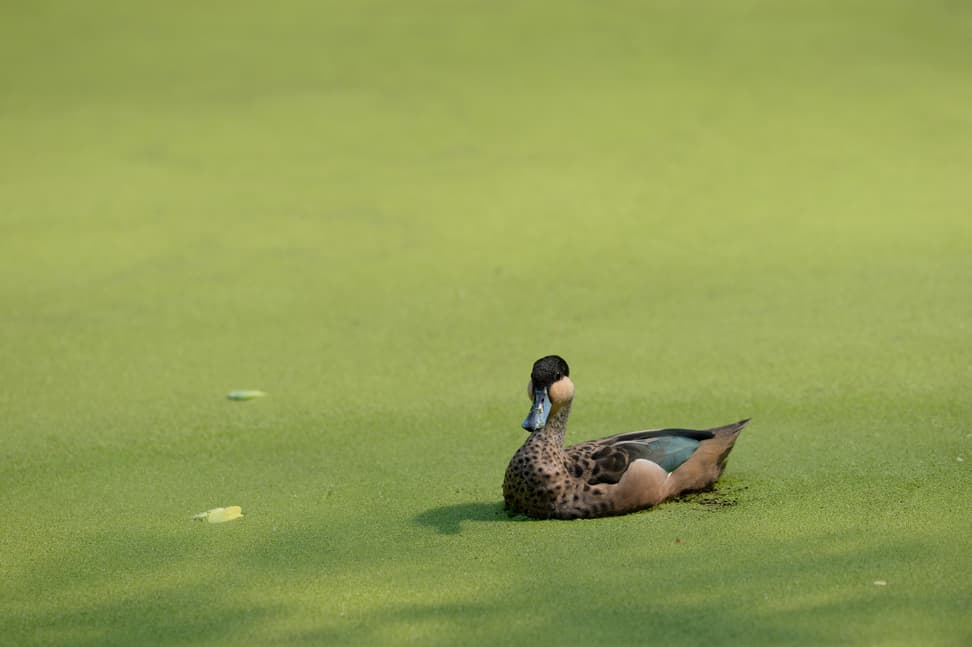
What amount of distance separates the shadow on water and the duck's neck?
191mm

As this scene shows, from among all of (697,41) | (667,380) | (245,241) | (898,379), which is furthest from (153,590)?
(697,41)

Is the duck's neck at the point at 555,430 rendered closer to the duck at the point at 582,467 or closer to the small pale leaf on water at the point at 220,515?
the duck at the point at 582,467

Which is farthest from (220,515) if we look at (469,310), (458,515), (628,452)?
(469,310)

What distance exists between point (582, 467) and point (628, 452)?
108mm

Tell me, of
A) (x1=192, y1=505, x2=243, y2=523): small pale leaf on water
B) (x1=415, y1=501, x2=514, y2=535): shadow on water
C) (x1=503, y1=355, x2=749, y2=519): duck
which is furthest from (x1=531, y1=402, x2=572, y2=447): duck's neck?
(x1=192, y1=505, x2=243, y2=523): small pale leaf on water

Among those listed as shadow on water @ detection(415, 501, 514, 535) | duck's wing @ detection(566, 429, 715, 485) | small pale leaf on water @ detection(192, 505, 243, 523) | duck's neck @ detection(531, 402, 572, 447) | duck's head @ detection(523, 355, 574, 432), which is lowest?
shadow on water @ detection(415, 501, 514, 535)

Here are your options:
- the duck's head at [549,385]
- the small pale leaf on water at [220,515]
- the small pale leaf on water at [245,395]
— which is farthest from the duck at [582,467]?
the small pale leaf on water at [245,395]

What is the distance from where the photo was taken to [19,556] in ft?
9.98

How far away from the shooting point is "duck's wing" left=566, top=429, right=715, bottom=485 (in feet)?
9.84

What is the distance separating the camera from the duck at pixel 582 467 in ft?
9.78

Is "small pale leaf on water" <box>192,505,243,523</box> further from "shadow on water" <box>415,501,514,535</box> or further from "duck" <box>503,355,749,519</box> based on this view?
"duck" <box>503,355,749,519</box>

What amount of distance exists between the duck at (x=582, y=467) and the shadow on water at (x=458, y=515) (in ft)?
0.16

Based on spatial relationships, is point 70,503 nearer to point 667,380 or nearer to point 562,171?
point 667,380

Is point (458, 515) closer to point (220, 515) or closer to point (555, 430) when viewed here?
point (555, 430)
